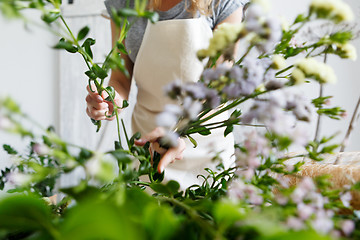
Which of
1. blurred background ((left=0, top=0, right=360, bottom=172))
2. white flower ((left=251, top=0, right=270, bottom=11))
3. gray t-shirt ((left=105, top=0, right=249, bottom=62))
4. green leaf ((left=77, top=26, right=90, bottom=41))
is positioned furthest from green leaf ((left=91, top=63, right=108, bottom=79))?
blurred background ((left=0, top=0, right=360, bottom=172))

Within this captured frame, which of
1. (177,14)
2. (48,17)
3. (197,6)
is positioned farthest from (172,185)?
(177,14)

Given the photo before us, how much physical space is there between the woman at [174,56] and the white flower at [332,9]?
0.66 m

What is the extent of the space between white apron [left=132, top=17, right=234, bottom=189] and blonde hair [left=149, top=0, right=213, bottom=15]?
0.11 feet

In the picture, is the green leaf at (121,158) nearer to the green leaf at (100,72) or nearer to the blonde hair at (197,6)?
the green leaf at (100,72)

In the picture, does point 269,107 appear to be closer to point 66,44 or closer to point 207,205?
point 207,205

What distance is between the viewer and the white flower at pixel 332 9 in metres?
0.22

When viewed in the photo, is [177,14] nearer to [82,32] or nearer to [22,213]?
[82,32]

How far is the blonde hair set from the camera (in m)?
0.86

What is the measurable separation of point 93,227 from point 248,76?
0.15m

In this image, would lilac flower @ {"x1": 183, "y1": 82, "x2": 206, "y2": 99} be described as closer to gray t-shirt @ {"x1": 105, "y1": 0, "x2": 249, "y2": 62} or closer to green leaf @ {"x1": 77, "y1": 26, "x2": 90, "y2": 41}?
green leaf @ {"x1": 77, "y1": 26, "x2": 90, "y2": 41}

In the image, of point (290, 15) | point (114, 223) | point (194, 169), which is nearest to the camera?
point (114, 223)

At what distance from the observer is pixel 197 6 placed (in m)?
0.88

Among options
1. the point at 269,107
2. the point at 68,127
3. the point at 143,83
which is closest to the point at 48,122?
the point at 68,127

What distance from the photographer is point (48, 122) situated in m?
2.51
